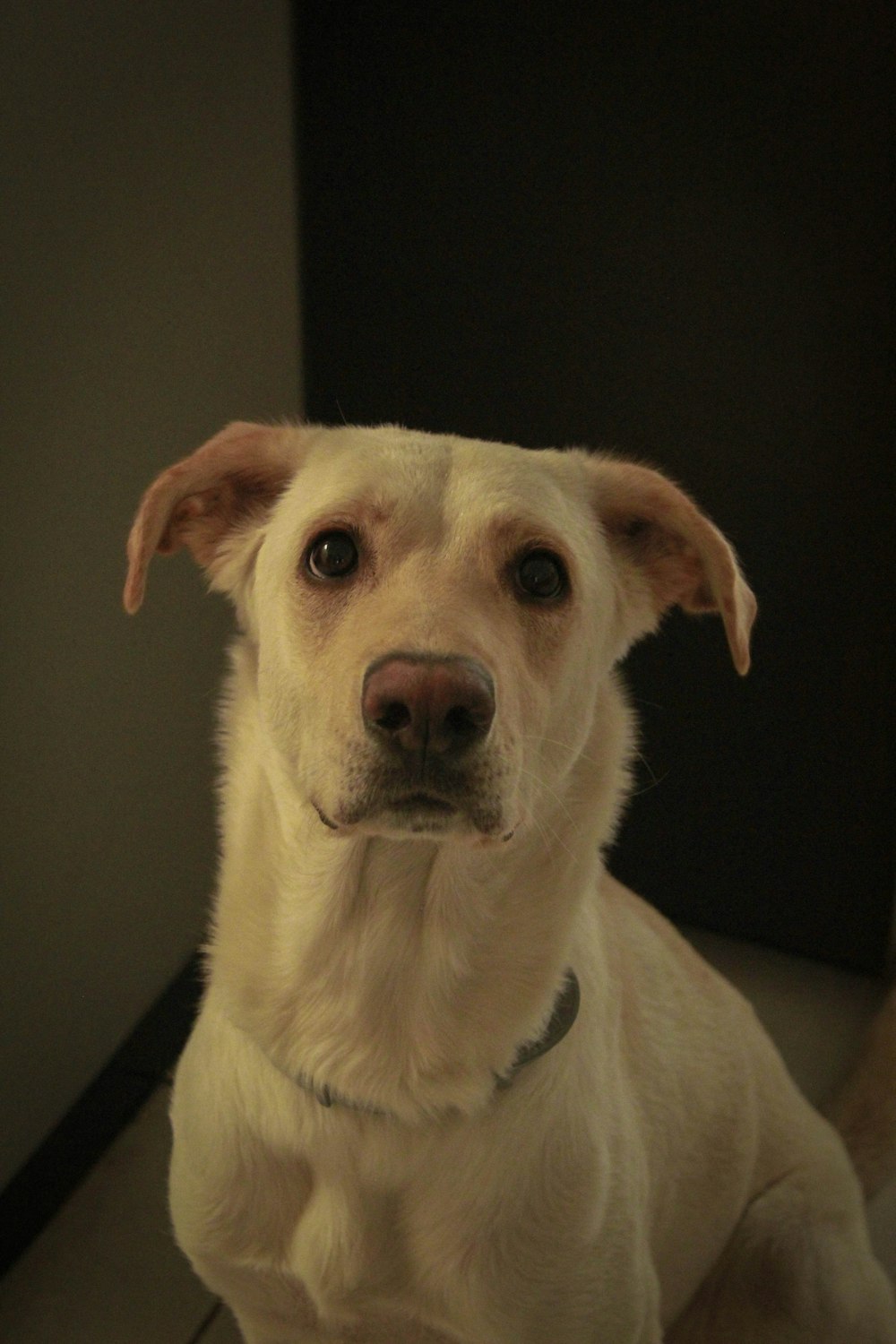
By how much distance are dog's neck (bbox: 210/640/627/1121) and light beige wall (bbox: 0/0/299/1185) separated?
714 mm

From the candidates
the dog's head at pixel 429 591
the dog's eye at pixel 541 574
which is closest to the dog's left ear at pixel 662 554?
the dog's head at pixel 429 591

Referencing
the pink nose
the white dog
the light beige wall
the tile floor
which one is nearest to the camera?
the pink nose

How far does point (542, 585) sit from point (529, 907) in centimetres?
35

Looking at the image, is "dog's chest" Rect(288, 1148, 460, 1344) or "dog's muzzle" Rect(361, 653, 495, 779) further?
"dog's chest" Rect(288, 1148, 460, 1344)

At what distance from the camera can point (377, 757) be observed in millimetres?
1145

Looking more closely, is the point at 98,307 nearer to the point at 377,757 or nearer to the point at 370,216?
the point at 370,216

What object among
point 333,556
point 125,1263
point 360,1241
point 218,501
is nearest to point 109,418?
point 218,501

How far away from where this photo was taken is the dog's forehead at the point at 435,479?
1.29 metres

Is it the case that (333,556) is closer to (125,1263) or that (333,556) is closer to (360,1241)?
(360,1241)

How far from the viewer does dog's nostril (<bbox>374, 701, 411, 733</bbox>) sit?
110 centimetres

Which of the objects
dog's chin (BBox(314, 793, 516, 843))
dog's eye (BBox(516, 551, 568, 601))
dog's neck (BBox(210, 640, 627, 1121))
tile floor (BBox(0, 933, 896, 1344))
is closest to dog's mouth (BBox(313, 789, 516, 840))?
dog's chin (BBox(314, 793, 516, 843))

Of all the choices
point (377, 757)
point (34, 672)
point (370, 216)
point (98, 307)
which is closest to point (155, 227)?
point (98, 307)

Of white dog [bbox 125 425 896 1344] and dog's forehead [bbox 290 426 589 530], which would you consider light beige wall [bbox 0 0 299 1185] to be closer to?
white dog [bbox 125 425 896 1344]

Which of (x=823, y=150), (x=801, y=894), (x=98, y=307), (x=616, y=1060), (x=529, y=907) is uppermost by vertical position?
(x=823, y=150)
